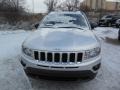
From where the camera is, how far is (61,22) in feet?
23.0

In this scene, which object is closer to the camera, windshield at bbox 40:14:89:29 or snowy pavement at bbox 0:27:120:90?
snowy pavement at bbox 0:27:120:90

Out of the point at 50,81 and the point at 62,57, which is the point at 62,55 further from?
the point at 50,81

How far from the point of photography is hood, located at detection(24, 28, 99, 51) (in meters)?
5.00

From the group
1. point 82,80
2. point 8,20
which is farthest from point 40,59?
point 8,20

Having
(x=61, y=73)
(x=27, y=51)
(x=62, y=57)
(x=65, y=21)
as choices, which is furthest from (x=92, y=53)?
(x=65, y=21)

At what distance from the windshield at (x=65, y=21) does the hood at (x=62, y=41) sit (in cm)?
75

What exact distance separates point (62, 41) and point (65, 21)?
1.89 metres

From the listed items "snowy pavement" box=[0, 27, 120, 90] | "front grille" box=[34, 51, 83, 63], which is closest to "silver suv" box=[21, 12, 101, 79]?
"front grille" box=[34, 51, 83, 63]

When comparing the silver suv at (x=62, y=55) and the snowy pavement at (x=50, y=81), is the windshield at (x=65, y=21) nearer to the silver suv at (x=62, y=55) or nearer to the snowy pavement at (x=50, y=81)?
the silver suv at (x=62, y=55)

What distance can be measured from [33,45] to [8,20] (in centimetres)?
2384

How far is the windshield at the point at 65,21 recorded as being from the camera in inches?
266

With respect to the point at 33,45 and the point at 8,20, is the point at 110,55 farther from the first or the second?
the point at 8,20

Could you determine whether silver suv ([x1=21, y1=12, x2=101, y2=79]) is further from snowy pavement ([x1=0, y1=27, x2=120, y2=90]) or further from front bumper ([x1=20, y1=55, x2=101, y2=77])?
snowy pavement ([x1=0, y1=27, x2=120, y2=90])

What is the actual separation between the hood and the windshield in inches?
29.5
